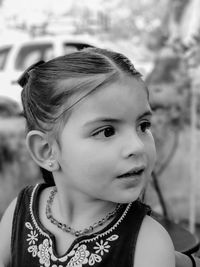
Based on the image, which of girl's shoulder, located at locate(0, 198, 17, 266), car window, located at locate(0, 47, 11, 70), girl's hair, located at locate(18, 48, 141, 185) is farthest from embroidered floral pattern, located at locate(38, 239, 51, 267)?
car window, located at locate(0, 47, 11, 70)

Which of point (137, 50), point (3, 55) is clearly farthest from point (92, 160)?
point (3, 55)

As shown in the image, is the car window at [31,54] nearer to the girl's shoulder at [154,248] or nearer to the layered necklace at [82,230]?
the layered necklace at [82,230]

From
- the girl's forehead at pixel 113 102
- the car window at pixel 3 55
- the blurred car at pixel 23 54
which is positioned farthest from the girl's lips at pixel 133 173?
the car window at pixel 3 55

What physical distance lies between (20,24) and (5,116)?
66cm

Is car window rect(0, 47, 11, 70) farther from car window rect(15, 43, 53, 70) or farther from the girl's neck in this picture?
the girl's neck

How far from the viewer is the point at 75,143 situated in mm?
999

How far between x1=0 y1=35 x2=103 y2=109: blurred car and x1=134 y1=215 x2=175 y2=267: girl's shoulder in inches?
92.2

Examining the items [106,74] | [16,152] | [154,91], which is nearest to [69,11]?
[154,91]

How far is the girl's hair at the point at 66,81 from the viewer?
3.26ft

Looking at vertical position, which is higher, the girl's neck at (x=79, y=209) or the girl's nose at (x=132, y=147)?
the girl's nose at (x=132, y=147)

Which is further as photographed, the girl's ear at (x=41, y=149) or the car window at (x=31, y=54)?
the car window at (x=31, y=54)

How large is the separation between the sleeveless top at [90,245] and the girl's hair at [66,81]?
24 centimetres

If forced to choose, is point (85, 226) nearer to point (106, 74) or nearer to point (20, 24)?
point (106, 74)

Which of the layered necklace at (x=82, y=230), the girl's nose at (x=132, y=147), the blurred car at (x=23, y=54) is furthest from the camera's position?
the blurred car at (x=23, y=54)
